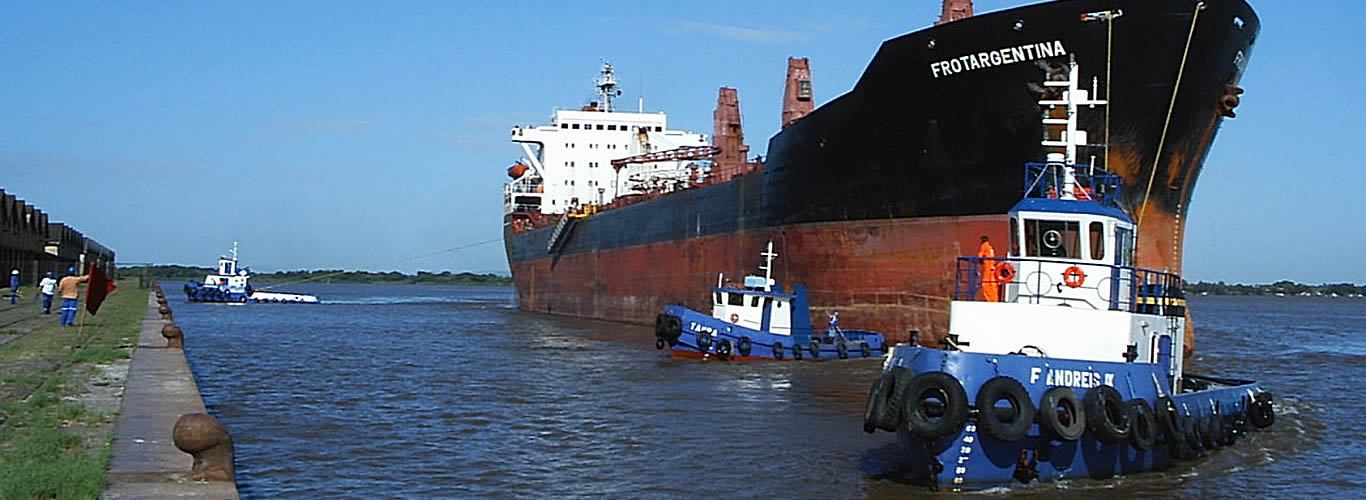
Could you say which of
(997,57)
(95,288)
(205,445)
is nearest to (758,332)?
(997,57)

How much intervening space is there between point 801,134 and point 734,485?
1568 cm

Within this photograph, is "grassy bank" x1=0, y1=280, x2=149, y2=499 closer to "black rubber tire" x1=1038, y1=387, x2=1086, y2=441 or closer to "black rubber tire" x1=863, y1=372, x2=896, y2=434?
"black rubber tire" x1=863, y1=372, x2=896, y2=434

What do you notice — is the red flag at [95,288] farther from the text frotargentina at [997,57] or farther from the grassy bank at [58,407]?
the text frotargentina at [997,57]

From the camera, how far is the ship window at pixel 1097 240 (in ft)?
36.8

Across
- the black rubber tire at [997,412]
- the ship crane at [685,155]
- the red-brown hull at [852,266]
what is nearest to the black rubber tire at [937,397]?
the black rubber tire at [997,412]

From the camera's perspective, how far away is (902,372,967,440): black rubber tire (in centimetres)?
952

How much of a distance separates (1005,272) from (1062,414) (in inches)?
67.8

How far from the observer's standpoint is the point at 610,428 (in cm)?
1423

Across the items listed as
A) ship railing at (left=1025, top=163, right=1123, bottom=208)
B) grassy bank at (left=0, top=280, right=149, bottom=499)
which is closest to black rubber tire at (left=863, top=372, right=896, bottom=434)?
ship railing at (left=1025, top=163, right=1123, bottom=208)

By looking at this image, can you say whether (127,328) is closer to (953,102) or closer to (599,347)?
(599,347)

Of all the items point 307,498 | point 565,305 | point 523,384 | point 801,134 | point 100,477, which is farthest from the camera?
point 565,305

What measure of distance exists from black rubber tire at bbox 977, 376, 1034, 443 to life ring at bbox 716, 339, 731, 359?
1270cm

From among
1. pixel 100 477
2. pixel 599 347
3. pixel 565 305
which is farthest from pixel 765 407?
pixel 565 305

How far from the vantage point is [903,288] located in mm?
22500
